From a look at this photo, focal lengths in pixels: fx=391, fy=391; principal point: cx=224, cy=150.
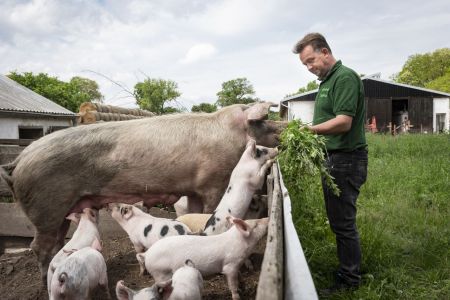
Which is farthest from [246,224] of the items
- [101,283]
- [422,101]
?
[422,101]

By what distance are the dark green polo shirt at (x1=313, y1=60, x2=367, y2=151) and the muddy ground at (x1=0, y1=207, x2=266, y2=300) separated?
52.1 inches

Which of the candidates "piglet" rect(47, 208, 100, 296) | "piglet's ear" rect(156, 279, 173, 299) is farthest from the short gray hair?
"piglet" rect(47, 208, 100, 296)

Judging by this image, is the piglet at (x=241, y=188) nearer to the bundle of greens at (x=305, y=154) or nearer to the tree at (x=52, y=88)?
the bundle of greens at (x=305, y=154)

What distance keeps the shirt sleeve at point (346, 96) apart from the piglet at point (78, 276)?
2135 mm

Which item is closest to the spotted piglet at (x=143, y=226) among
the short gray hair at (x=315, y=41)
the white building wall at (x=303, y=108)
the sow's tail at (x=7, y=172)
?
the sow's tail at (x=7, y=172)

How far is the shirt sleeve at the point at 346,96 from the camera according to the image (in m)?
3.05

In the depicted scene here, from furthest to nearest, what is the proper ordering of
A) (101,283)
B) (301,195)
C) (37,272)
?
(301,195) < (37,272) < (101,283)

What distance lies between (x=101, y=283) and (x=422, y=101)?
30673 millimetres

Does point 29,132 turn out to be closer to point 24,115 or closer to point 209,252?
point 24,115

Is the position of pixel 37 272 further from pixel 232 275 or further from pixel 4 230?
pixel 232 275

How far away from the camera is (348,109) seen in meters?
3.04

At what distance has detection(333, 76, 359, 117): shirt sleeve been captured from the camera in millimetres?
3055

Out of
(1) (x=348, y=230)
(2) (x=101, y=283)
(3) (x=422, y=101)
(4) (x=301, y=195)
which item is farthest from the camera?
(3) (x=422, y=101)

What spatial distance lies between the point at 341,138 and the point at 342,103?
12.5 inches
